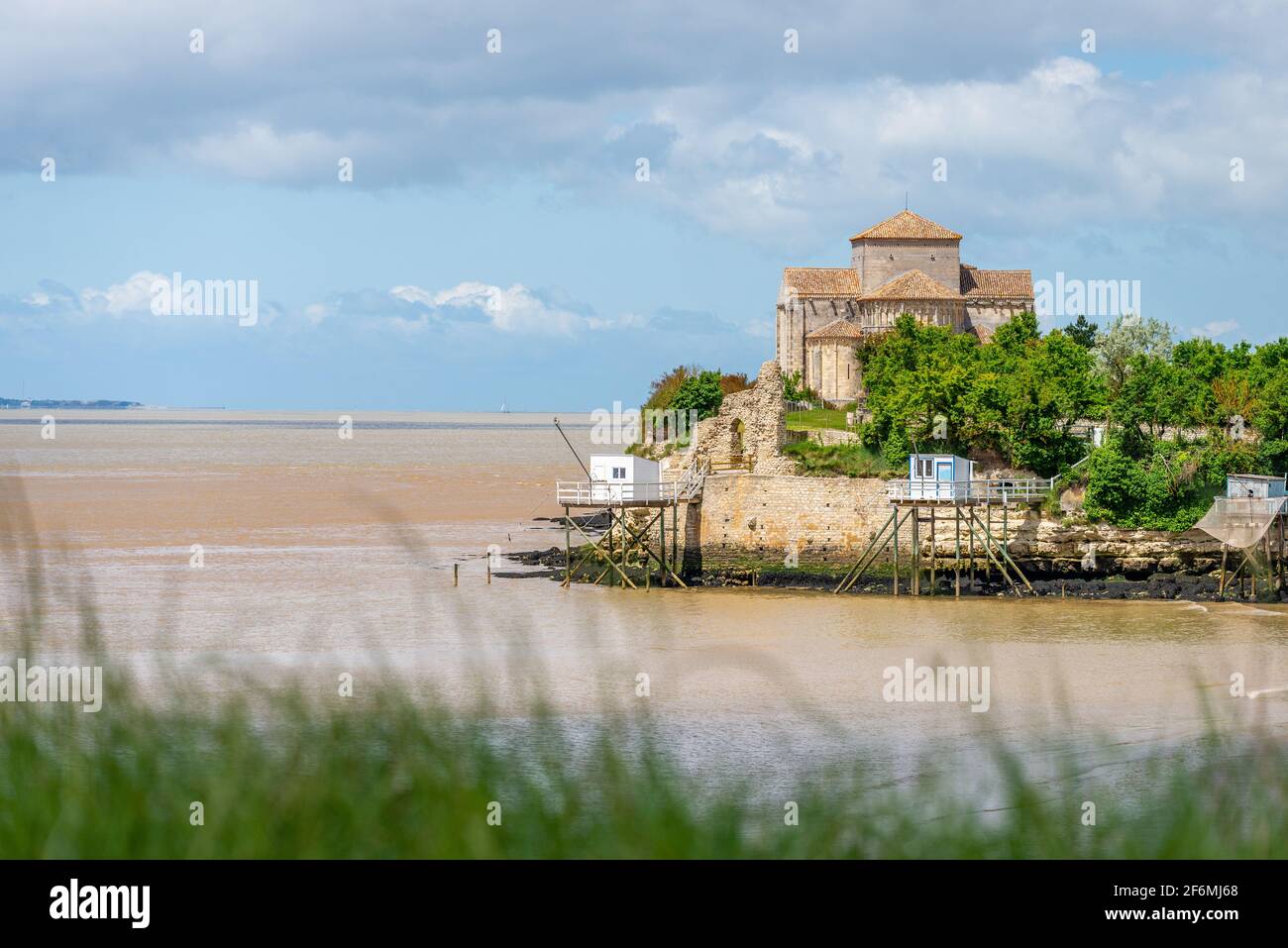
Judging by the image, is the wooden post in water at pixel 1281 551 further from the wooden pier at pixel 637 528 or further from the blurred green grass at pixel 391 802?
the blurred green grass at pixel 391 802

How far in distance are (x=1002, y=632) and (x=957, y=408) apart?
17.0 meters

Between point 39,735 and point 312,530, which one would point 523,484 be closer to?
point 312,530

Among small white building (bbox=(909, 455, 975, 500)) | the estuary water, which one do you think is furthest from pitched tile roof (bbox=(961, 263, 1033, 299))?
small white building (bbox=(909, 455, 975, 500))

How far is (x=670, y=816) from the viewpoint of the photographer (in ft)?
12.4

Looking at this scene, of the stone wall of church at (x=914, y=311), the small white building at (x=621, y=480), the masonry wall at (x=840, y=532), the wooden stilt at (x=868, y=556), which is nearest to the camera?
the wooden stilt at (x=868, y=556)

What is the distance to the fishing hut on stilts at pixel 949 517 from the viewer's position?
3725cm

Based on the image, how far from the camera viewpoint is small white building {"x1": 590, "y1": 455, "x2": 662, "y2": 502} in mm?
41094

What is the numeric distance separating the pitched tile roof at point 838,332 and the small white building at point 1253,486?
114ft

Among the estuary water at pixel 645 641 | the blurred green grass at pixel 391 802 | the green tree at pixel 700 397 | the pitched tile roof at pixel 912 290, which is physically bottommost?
the estuary water at pixel 645 641

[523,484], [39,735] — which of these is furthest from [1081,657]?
[523,484]

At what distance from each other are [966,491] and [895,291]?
40075 millimetres

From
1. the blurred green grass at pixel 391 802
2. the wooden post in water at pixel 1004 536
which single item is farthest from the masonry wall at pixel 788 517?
the blurred green grass at pixel 391 802

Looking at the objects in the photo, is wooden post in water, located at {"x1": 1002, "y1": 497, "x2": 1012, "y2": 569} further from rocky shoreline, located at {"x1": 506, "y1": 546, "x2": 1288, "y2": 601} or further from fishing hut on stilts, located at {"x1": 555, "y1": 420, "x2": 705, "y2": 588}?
fishing hut on stilts, located at {"x1": 555, "y1": 420, "x2": 705, "y2": 588}
